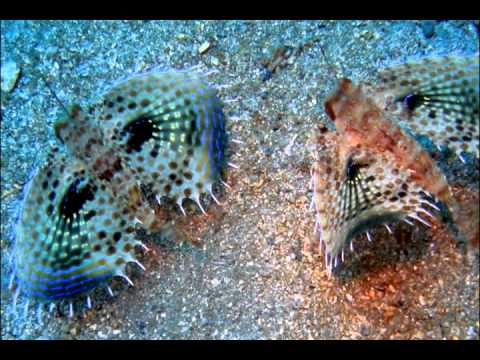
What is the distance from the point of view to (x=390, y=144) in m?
3.63

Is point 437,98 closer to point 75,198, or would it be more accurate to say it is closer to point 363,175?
point 363,175

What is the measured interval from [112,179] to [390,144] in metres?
→ 2.19

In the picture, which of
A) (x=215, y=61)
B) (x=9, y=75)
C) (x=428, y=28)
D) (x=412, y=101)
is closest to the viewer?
(x=412, y=101)

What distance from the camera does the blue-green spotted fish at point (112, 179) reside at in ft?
12.2

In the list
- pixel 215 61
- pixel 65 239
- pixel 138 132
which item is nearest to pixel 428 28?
pixel 215 61

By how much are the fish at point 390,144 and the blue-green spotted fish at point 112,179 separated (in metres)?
1.05

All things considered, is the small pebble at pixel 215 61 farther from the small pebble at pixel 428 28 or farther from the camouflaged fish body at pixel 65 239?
the small pebble at pixel 428 28

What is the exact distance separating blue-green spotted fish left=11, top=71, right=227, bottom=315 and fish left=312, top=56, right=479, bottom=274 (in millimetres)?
1050

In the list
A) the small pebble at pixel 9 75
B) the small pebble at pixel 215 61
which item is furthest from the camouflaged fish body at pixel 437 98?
the small pebble at pixel 9 75

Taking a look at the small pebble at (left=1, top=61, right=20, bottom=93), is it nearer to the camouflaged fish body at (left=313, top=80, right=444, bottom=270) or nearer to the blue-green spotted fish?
the blue-green spotted fish

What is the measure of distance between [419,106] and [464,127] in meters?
0.38

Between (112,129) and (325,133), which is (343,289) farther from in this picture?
(112,129)
